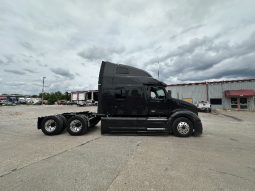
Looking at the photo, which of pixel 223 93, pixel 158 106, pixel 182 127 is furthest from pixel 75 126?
pixel 223 93

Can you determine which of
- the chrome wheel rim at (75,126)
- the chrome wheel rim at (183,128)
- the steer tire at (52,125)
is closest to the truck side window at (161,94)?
the chrome wheel rim at (183,128)

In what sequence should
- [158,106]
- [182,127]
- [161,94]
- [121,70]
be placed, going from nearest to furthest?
[182,127], [158,106], [161,94], [121,70]

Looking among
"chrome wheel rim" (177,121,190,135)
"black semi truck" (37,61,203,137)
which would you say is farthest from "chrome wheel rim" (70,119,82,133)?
"chrome wheel rim" (177,121,190,135)

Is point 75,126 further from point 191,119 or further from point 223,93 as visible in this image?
point 223,93

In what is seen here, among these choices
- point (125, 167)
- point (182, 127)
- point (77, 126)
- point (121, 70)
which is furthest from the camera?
point (121, 70)

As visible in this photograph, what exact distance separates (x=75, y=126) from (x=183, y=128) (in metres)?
5.07

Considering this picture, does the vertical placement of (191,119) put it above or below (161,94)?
below

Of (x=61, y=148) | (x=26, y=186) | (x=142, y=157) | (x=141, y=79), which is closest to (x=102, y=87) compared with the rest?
(x=141, y=79)

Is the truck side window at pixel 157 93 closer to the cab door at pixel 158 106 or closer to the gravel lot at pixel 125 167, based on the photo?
the cab door at pixel 158 106

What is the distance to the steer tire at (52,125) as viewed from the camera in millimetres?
9656

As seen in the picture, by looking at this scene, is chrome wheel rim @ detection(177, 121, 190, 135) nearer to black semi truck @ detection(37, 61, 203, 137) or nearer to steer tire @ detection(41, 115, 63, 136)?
black semi truck @ detection(37, 61, 203, 137)

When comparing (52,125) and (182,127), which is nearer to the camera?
(182,127)

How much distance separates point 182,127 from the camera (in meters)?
9.30

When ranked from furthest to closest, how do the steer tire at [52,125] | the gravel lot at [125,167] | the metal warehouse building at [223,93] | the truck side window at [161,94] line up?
the metal warehouse building at [223,93]
the truck side window at [161,94]
the steer tire at [52,125]
the gravel lot at [125,167]
